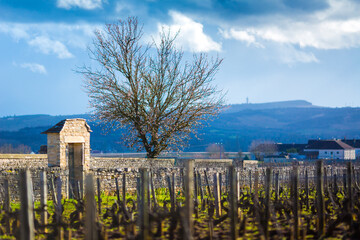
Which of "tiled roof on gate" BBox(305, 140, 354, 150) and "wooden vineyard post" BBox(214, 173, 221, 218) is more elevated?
"tiled roof on gate" BBox(305, 140, 354, 150)

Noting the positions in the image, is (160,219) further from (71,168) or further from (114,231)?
(71,168)

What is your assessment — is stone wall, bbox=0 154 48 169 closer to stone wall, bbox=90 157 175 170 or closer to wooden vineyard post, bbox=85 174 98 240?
stone wall, bbox=90 157 175 170

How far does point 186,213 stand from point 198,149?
7414 inches

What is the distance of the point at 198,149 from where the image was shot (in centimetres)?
19612

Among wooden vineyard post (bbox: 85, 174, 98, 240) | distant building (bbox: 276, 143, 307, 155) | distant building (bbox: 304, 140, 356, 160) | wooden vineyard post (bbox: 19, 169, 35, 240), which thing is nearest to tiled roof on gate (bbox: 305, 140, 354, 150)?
distant building (bbox: 304, 140, 356, 160)

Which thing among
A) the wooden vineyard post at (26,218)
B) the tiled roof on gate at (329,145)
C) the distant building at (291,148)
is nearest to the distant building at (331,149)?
the tiled roof on gate at (329,145)

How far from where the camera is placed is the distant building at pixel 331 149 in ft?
374

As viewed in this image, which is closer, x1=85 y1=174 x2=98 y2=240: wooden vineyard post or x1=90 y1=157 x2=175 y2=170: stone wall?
x1=85 y1=174 x2=98 y2=240: wooden vineyard post

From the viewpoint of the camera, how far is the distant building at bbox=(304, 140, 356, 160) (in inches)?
4491

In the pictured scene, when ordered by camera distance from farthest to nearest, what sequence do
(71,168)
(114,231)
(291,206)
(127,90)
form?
(127,90), (71,168), (291,206), (114,231)

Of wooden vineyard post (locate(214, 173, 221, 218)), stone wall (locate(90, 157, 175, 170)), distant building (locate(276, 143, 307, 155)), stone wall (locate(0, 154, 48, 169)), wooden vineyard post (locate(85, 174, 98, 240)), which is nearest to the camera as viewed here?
wooden vineyard post (locate(85, 174, 98, 240))

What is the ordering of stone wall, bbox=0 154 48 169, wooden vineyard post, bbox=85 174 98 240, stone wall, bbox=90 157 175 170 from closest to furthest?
1. wooden vineyard post, bbox=85 174 98 240
2. stone wall, bbox=0 154 48 169
3. stone wall, bbox=90 157 175 170

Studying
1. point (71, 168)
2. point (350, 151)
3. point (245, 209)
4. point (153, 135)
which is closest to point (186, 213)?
point (245, 209)

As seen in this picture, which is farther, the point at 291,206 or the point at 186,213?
the point at 291,206
